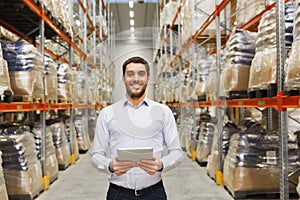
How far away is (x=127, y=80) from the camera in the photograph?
8.21ft

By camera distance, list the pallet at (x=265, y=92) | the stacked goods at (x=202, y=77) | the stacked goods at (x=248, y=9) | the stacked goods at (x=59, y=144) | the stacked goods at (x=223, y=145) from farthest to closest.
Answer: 1. the stacked goods at (x=202, y=77)
2. the stacked goods at (x=59, y=144)
3. the stacked goods at (x=223, y=145)
4. the stacked goods at (x=248, y=9)
5. the pallet at (x=265, y=92)

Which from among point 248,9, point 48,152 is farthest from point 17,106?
point 248,9

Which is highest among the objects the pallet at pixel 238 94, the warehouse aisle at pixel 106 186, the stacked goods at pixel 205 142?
the pallet at pixel 238 94

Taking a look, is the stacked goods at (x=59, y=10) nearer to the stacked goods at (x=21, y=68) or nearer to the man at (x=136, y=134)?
the stacked goods at (x=21, y=68)

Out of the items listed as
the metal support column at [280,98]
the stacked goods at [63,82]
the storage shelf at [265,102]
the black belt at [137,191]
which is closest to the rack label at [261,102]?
the storage shelf at [265,102]

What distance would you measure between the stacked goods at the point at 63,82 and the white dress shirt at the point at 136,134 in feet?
17.1

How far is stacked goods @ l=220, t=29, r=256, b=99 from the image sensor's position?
16.0 feet

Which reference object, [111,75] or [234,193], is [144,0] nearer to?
[111,75]

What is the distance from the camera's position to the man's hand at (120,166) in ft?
7.66

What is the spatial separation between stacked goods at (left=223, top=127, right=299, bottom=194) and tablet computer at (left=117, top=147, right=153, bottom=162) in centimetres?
270

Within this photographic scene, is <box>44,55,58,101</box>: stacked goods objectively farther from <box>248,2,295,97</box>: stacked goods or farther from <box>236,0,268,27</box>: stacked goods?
<box>248,2,295,97</box>: stacked goods

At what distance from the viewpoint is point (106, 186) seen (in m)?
5.90

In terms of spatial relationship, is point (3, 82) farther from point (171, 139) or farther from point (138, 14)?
point (138, 14)

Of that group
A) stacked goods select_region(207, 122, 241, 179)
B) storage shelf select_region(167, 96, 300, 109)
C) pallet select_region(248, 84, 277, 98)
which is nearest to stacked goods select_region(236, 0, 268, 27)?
storage shelf select_region(167, 96, 300, 109)
